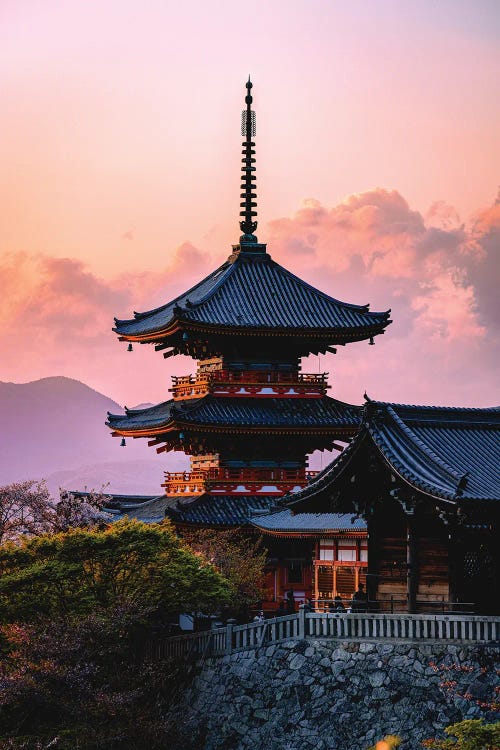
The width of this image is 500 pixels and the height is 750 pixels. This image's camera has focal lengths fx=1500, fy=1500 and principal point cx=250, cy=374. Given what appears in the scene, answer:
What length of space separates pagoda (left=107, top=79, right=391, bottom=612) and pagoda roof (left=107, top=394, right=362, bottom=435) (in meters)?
0.04

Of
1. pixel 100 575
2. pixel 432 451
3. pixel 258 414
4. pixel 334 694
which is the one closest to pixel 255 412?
pixel 258 414

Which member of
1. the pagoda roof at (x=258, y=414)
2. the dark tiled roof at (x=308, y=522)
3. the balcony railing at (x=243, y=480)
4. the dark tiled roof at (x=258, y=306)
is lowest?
the dark tiled roof at (x=308, y=522)

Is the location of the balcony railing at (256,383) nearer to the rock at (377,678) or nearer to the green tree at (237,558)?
the green tree at (237,558)

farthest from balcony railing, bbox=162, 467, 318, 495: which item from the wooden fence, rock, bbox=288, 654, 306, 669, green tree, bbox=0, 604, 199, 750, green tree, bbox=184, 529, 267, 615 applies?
rock, bbox=288, 654, 306, 669

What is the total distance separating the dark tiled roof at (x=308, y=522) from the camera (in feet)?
161

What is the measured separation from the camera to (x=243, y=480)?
201 feet

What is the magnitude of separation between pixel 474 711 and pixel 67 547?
1423 cm

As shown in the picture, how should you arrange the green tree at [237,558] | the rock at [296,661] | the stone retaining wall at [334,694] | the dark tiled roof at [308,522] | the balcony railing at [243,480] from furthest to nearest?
the balcony railing at [243,480] → the green tree at [237,558] → the dark tiled roof at [308,522] → the rock at [296,661] → the stone retaining wall at [334,694]

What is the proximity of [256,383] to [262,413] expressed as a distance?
4.99ft

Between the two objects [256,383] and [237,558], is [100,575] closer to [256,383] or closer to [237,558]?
[237,558]

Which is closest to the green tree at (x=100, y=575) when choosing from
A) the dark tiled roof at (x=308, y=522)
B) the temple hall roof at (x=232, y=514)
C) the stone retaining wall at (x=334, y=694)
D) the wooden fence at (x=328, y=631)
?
the wooden fence at (x=328, y=631)

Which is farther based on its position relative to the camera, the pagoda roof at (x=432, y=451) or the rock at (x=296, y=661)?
the rock at (x=296, y=661)

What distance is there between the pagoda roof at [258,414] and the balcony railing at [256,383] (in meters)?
0.30

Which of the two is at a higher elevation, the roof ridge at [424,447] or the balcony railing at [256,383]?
the balcony railing at [256,383]
